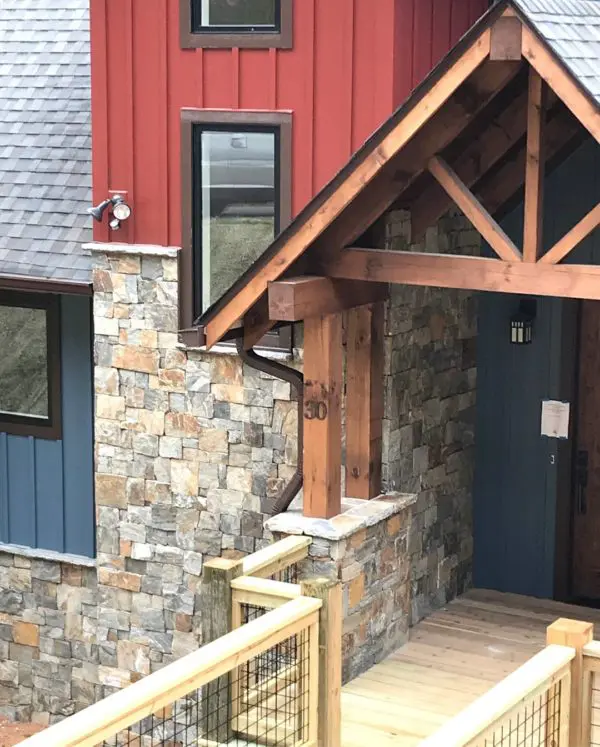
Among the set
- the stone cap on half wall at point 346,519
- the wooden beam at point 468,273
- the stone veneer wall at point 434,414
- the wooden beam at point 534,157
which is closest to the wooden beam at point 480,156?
the stone veneer wall at point 434,414

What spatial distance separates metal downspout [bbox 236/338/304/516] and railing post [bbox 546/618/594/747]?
2.97 metres

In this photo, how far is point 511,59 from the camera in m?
7.32

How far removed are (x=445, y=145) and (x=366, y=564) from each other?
278cm

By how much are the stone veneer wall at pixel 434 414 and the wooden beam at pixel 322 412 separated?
717 millimetres

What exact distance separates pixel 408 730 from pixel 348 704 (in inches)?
18.6

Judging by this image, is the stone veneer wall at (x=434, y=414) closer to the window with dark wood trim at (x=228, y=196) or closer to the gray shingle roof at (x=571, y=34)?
the window with dark wood trim at (x=228, y=196)

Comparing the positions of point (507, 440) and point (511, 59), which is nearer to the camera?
point (511, 59)

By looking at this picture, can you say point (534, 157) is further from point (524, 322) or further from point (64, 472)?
point (64, 472)

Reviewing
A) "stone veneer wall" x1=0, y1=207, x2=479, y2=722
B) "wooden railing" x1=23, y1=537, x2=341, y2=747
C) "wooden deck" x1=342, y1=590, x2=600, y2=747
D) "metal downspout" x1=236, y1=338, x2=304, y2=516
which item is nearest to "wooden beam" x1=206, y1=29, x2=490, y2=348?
"metal downspout" x1=236, y1=338, x2=304, y2=516

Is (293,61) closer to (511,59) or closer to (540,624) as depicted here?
(511,59)

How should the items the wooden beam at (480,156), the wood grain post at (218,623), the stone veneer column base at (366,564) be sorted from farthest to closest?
1. the wooden beam at (480,156)
2. the stone veneer column base at (366,564)
3. the wood grain post at (218,623)

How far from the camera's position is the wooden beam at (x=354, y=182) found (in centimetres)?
744

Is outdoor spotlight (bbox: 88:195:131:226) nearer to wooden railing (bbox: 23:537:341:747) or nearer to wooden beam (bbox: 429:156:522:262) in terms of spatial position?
wooden beam (bbox: 429:156:522:262)

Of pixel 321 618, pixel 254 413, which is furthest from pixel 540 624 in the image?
pixel 321 618
